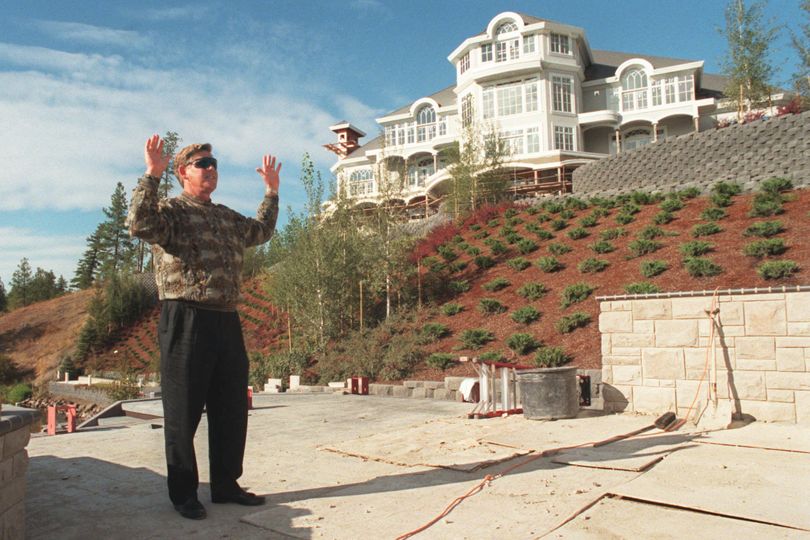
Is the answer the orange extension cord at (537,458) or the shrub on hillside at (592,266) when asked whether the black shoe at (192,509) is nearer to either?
the orange extension cord at (537,458)

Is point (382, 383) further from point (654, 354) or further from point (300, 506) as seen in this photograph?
point (300, 506)

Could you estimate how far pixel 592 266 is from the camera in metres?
14.2

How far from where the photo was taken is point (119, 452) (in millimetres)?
5074

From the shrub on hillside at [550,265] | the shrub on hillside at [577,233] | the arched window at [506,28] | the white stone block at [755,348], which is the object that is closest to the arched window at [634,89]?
the arched window at [506,28]

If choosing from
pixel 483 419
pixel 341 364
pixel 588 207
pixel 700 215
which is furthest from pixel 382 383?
pixel 588 207

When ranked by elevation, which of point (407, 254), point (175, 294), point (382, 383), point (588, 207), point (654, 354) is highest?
point (588, 207)

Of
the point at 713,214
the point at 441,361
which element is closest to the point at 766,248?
the point at 713,214

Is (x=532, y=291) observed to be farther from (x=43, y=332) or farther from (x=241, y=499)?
(x=43, y=332)

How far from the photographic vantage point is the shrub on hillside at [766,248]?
463 inches

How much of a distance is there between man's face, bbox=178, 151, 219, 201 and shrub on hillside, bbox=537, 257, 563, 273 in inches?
504

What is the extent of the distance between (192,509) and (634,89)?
35579mm

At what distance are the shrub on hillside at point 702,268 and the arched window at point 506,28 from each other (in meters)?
25.5

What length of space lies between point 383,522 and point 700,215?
1583 centimetres

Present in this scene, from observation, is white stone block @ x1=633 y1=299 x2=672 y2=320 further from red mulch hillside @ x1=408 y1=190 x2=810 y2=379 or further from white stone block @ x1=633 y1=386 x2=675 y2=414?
red mulch hillside @ x1=408 y1=190 x2=810 y2=379
